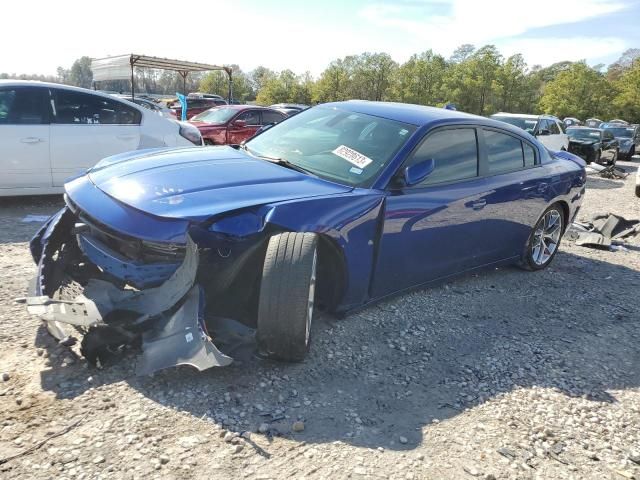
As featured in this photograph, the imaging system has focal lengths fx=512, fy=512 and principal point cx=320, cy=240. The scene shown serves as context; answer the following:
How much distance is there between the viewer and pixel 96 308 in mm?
2678

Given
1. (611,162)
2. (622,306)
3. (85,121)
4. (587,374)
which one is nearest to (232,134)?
(85,121)

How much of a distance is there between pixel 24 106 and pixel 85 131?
677 mm

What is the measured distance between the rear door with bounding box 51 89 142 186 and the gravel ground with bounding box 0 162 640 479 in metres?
2.47

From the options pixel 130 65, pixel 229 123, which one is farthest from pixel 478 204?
pixel 130 65

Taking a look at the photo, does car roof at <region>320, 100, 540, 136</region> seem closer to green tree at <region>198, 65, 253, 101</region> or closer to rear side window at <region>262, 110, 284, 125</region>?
rear side window at <region>262, 110, 284, 125</region>

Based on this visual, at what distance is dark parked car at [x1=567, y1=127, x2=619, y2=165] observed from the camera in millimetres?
16781

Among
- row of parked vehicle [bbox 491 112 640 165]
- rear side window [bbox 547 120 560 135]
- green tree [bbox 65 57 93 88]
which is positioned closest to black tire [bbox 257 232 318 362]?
row of parked vehicle [bbox 491 112 640 165]

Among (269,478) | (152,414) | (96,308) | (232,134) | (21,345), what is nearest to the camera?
(269,478)

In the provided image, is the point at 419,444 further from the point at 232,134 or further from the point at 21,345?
the point at 232,134

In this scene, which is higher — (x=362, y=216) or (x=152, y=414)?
(x=362, y=216)

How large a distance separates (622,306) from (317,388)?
338cm

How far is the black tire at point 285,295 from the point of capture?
275 cm

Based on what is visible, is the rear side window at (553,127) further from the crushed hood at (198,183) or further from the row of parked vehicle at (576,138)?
the crushed hood at (198,183)

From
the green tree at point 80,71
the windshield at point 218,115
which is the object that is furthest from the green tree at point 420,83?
the green tree at point 80,71
